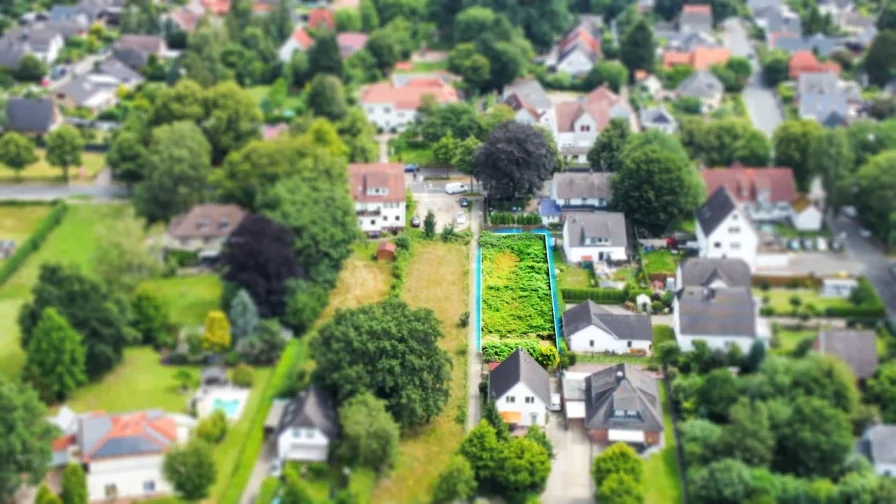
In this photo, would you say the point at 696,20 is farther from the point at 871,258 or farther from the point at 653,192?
the point at 871,258

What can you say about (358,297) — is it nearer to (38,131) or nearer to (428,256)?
(428,256)

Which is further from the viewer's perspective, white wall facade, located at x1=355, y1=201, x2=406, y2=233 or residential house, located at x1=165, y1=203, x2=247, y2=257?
residential house, located at x1=165, y1=203, x2=247, y2=257

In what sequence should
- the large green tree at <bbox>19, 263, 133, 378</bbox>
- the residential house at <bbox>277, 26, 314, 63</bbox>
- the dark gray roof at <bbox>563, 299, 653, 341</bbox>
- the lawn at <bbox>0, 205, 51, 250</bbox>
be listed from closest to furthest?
the dark gray roof at <bbox>563, 299, 653, 341</bbox>, the large green tree at <bbox>19, 263, 133, 378</bbox>, the lawn at <bbox>0, 205, 51, 250</bbox>, the residential house at <bbox>277, 26, 314, 63</bbox>

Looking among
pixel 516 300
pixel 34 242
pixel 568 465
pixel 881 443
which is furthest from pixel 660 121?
pixel 34 242

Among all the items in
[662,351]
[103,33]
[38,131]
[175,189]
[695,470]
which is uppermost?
[103,33]

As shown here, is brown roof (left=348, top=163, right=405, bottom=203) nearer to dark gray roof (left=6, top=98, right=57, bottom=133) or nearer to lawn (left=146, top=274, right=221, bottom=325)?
lawn (left=146, top=274, right=221, bottom=325)

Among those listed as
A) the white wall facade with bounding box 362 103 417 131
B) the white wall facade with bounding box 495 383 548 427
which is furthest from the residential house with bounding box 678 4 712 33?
the white wall facade with bounding box 495 383 548 427

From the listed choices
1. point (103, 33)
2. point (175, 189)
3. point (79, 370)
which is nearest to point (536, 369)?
point (79, 370)
